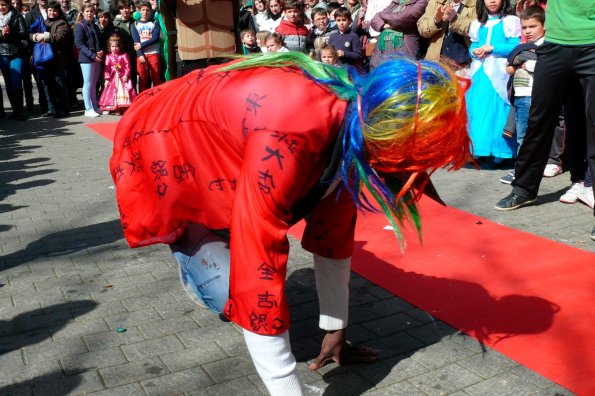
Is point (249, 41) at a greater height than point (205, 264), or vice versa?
point (205, 264)

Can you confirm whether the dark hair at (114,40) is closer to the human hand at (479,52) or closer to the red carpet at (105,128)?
the red carpet at (105,128)

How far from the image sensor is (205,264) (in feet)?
9.17

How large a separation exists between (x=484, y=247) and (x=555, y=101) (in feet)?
4.06

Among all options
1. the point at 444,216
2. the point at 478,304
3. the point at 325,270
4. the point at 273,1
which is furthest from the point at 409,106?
the point at 273,1

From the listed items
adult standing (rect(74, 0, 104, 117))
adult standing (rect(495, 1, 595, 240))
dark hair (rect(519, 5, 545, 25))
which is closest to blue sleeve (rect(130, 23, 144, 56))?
adult standing (rect(74, 0, 104, 117))

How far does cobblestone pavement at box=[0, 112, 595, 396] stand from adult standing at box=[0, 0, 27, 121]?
5991mm

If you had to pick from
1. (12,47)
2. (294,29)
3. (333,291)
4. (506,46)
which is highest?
(506,46)

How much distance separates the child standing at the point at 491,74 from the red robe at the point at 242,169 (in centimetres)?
417

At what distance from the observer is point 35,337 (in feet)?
10.5

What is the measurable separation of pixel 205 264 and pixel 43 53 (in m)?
9.00

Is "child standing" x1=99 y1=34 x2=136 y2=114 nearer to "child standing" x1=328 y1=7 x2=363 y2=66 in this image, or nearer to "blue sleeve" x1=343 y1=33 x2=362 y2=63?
"child standing" x1=328 y1=7 x2=363 y2=66

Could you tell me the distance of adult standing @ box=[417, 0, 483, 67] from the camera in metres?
6.70

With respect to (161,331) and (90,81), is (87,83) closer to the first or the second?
(90,81)

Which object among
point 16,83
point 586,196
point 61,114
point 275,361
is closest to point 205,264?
point 275,361
